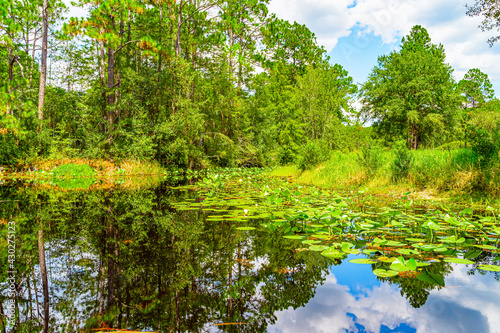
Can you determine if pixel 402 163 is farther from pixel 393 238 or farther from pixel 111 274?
pixel 111 274

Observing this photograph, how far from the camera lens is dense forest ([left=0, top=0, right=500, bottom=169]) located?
13.3 metres

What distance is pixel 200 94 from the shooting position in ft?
66.4

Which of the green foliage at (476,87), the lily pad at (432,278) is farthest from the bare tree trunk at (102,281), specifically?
the green foliage at (476,87)

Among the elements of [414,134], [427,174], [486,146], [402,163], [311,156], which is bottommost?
[427,174]

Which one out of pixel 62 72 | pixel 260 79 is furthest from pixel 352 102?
pixel 62 72

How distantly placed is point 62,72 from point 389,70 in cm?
3401

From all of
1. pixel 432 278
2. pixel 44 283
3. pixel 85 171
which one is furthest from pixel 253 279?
pixel 85 171

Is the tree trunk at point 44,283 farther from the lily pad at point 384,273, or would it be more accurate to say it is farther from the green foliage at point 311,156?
the green foliage at point 311,156

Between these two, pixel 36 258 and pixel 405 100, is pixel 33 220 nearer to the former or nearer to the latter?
pixel 36 258

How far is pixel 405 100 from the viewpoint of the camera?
2244 cm

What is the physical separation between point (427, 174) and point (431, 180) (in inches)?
8.3

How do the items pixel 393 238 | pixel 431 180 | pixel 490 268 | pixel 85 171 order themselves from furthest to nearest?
1. pixel 85 171
2. pixel 431 180
3. pixel 393 238
4. pixel 490 268

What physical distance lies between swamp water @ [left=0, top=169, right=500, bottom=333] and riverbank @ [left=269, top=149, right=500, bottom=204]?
276 centimetres

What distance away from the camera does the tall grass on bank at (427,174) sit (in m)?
5.73
